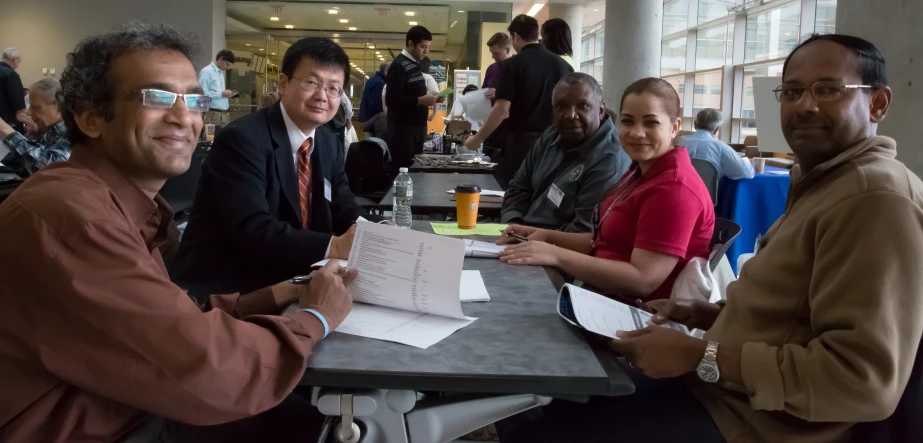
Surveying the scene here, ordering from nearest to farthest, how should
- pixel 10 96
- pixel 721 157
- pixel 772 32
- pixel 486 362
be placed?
pixel 486 362
pixel 721 157
pixel 10 96
pixel 772 32

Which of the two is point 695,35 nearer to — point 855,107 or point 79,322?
point 855,107

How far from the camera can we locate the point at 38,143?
415 centimetres

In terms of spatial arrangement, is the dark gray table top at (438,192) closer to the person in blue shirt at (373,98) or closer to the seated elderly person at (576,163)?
the seated elderly person at (576,163)

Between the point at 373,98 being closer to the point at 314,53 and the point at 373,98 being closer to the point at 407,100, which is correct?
the point at 407,100

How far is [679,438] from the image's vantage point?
1.29 meters

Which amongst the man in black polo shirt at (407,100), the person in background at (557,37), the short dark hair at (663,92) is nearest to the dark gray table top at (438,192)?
the short dark hair at (663,92)

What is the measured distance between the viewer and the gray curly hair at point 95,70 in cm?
116

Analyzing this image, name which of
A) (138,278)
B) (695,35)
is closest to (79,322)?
(138,278)

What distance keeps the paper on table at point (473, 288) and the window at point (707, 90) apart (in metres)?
9.61

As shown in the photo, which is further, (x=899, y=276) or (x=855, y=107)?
(x=855, y=107)

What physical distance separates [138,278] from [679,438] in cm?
95

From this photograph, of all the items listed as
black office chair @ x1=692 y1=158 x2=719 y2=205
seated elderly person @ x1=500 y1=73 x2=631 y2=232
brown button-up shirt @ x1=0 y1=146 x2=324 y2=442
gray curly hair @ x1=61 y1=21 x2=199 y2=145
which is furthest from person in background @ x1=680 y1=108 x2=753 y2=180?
brown button-up shirt @ x1=0 y1=146 x2=324 y2=442

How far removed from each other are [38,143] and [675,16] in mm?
11419

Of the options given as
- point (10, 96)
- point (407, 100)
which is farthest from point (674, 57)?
point (10, 96)
